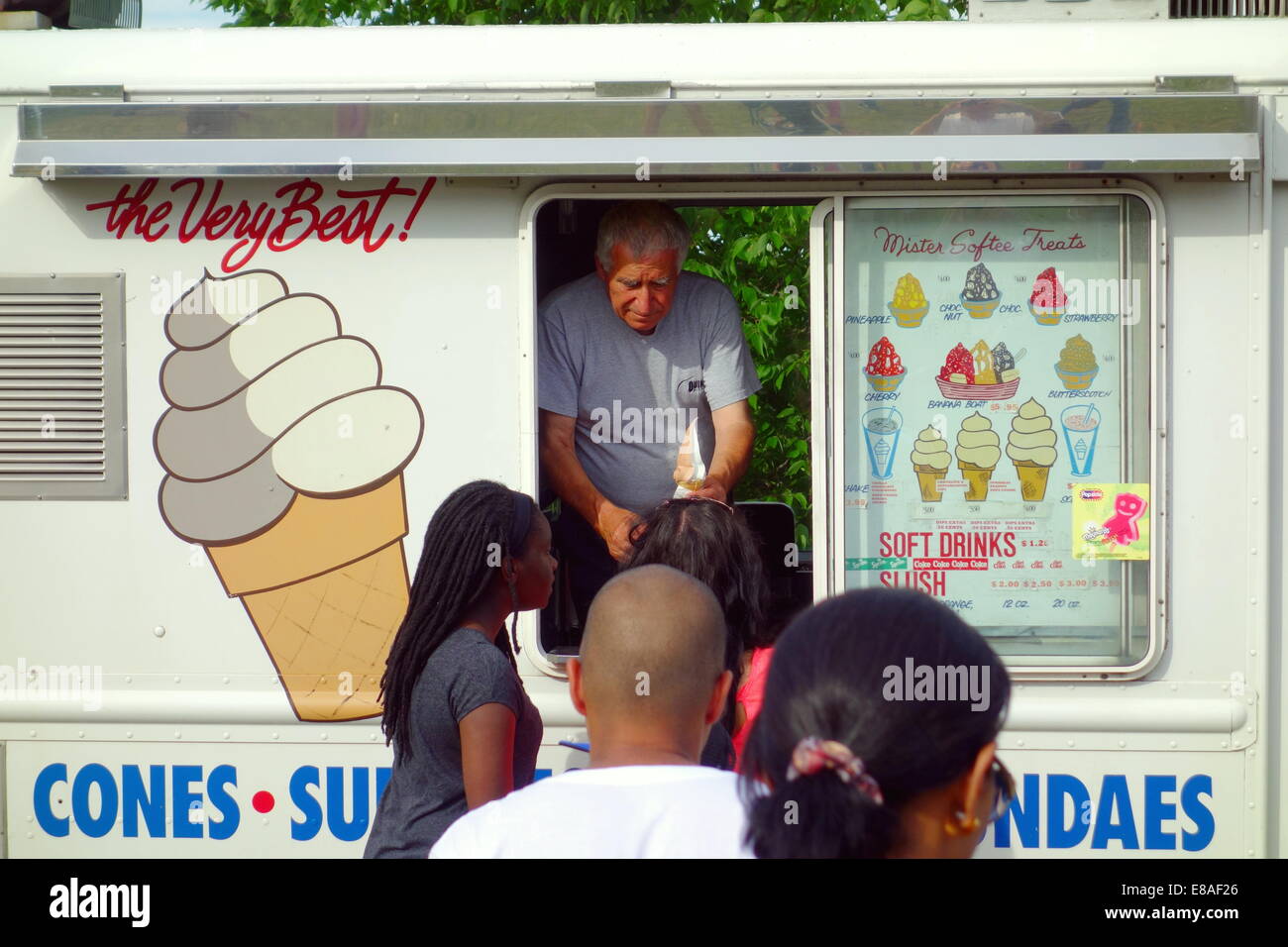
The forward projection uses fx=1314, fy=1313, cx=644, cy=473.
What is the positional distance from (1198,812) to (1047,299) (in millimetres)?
1280

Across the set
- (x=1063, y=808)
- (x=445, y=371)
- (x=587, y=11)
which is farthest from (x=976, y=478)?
(x=587, y=11)

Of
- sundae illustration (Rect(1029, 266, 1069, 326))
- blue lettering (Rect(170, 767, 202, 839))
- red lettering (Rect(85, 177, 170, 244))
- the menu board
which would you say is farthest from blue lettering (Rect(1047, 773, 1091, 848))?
red lettering (Rect(85, 177, 170, 244))

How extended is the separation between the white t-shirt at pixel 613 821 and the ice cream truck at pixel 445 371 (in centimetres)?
160

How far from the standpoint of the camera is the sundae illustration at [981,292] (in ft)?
10.7

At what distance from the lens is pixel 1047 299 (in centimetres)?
324

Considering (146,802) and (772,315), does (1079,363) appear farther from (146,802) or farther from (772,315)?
(772,315)

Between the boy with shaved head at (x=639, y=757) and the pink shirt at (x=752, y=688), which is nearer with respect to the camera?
the boy with shaved head at (x=639, y=757)

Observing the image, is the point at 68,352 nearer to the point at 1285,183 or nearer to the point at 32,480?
the point at 32,480

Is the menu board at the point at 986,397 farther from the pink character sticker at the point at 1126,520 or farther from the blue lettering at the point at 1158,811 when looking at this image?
the blue lettering at the point at 1158,811

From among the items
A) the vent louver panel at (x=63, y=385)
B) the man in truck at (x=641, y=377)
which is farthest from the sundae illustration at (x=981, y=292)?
the vent louver panel at (x=63, y=385)

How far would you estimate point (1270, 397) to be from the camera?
3131 millimetres
